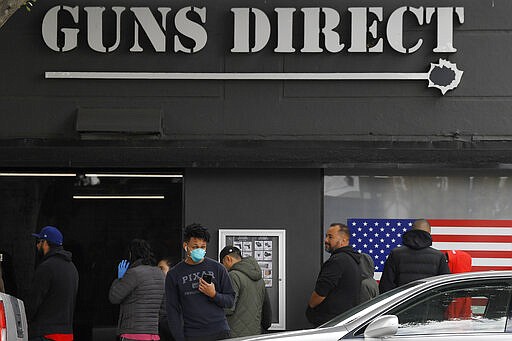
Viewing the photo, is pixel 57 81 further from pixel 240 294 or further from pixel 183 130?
pixel 240 294

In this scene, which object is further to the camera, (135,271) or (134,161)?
(134,161)

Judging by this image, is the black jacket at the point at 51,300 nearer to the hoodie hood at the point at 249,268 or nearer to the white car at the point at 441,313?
the hoodie hood at the point at 249,268

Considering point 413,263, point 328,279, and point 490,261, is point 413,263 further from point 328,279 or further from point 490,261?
point 490,261

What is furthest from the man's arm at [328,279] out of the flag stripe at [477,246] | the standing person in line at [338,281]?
the flag stripe at [477,246]

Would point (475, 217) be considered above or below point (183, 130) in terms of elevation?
below

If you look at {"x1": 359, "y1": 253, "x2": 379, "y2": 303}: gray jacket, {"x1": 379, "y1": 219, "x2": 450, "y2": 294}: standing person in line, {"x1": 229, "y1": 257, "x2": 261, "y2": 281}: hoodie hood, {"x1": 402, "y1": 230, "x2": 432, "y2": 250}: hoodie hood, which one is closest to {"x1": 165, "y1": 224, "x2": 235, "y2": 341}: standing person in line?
{"x1": 229, "y1": 257, "x2": 261, "y2": 281}: hoodie hood

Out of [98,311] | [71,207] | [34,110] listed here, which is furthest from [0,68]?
[98,311]

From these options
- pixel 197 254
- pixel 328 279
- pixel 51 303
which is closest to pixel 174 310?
pixel 197 254

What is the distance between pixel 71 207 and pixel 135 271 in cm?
331

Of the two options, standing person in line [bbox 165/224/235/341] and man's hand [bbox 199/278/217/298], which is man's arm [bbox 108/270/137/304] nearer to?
standing person in line [bbox 165/224/235/341]

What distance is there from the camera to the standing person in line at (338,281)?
10.4 m

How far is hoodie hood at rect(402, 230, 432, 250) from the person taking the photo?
10555 millimetres

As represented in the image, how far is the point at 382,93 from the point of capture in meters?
12.8

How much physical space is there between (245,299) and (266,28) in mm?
3829
